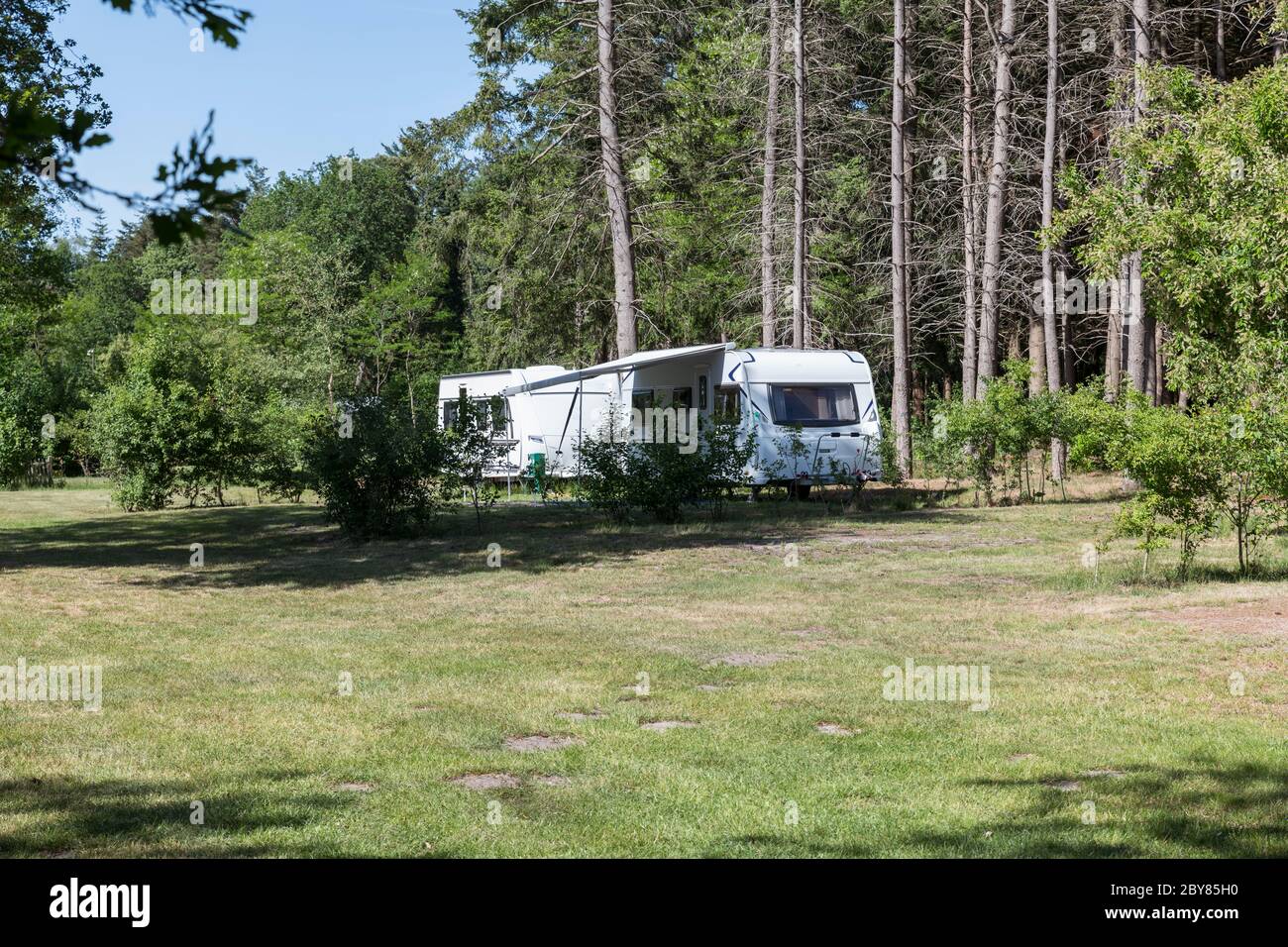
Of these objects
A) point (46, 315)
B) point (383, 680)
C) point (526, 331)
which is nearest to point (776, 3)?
point (526, 331)

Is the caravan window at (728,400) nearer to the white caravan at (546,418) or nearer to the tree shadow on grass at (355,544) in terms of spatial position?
the tree shadow on grass at (355,544)

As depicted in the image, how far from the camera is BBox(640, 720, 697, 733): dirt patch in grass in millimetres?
6266

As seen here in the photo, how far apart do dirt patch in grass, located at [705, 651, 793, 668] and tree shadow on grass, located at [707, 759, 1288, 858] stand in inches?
110

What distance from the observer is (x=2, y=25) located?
46.6ft

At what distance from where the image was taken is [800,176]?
27688 millimetres

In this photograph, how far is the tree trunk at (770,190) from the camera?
28000mm

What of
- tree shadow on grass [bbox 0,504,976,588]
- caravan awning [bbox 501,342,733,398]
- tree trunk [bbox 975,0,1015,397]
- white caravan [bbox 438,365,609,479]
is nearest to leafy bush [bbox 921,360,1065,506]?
tree shadow on grass [bbox 0,504,976,588]

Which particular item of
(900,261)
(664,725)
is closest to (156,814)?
(664,725)

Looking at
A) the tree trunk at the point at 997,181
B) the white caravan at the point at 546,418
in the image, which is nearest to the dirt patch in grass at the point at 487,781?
the white caravan at the point at 546,418

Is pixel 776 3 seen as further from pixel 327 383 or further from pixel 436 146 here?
pixel 327 383

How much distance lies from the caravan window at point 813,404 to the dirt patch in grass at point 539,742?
1506cm

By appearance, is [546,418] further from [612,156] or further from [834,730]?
[834,730]

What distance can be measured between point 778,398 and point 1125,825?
1654 centimetres

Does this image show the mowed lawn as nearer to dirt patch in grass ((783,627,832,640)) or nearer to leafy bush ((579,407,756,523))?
dirt patch in grass ((783,627,832,640))
